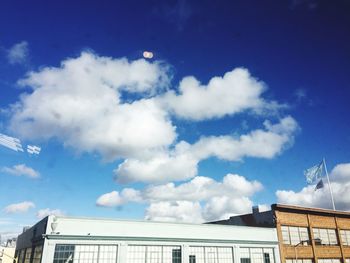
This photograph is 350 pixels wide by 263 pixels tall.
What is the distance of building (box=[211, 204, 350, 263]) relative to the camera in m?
38.8

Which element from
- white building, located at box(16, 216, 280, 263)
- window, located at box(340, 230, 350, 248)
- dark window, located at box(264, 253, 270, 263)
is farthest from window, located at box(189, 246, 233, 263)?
window, located at box(340, 230, 350, 248)

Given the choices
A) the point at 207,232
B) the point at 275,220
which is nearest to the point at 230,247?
the point at 207,232

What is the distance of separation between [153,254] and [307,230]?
2318 centimetres

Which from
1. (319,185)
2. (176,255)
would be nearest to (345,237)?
(319,185)

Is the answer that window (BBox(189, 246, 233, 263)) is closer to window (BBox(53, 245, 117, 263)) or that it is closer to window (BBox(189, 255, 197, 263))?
window (BBox(189, 255, 197, 263))

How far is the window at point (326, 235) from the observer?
42.7 m

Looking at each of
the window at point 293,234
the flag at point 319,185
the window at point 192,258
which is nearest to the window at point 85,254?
the window at point 192,258

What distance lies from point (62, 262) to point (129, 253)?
19.1ft

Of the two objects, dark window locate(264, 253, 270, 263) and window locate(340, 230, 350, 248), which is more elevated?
window locate(340, 230, 350, 248)

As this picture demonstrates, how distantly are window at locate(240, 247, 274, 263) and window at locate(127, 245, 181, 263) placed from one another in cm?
862

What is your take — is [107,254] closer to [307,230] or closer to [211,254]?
[211,254]

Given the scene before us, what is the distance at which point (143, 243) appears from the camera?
28.9 meters

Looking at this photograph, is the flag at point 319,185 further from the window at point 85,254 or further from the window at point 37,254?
the window at point 37,254

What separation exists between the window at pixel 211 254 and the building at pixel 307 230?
7.91m
